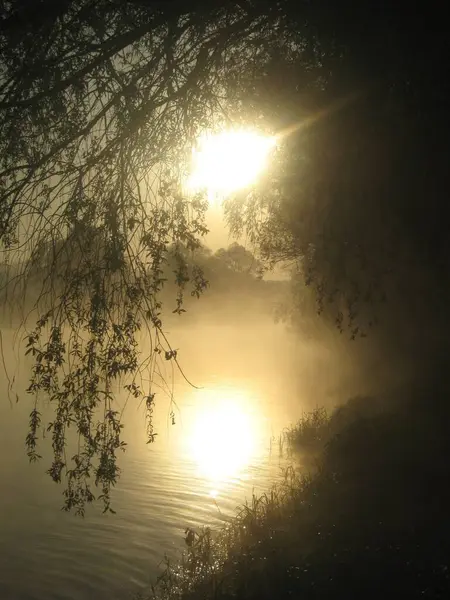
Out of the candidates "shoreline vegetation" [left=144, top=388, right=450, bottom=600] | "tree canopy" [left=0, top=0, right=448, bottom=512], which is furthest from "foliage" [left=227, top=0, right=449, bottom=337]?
"shoreline vegetation" [left=144, top=388, right=450, bottom=600]

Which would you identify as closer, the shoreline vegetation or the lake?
the shoreline vegetation

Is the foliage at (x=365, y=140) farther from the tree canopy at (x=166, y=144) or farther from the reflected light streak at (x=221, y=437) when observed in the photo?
the reflected light streak at (x=221, y=437)

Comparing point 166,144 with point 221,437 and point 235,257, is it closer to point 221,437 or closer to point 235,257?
point 235,257

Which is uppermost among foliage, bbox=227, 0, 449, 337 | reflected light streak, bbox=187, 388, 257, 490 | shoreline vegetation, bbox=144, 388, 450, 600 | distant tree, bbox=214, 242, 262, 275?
foliage, bbox=227, 0, 449, 337

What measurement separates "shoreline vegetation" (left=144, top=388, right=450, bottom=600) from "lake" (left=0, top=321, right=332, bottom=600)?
3.60 feet

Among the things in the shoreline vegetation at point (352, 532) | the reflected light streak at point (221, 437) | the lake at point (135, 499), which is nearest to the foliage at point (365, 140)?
the shoreline vegetation at point (352, 532)

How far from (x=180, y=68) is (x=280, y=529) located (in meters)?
5.24

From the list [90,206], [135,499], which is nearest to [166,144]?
[90,206]

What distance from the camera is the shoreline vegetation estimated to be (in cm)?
588

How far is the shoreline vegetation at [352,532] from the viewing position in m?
5.88

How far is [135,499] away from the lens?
41.0 feet

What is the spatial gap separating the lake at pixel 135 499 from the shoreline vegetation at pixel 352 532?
1098mm

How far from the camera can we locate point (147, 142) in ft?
21.1

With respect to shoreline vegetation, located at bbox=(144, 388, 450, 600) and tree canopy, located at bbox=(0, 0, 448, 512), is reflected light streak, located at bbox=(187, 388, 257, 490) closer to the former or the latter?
shoreline vegetation, located at bbox=(144, 388, 450, 600)
